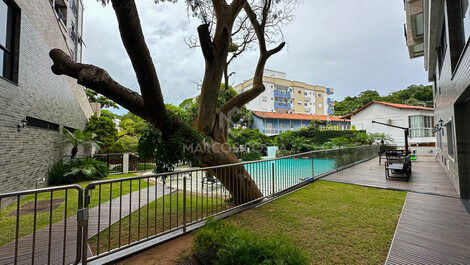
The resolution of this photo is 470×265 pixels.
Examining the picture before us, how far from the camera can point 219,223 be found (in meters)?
2.76

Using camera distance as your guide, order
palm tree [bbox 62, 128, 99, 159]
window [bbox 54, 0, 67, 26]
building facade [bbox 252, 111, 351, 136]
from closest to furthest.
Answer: palm tree [bbox 62, 128, 99, 159], window [bbox 54, 0, 67, 26], building facade [bbox 252, 111, 351, 136]

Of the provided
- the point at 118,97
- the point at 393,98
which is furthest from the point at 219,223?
the point at 393,98

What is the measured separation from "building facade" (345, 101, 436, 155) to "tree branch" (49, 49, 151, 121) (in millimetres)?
24526

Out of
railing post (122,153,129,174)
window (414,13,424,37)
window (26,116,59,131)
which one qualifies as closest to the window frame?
window (26,116,59,131)

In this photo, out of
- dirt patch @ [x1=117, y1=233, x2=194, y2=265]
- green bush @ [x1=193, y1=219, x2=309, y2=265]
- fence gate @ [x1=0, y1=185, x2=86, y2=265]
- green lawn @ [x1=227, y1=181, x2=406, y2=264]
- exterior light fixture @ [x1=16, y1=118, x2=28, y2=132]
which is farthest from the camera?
exterior light fixture @ [x1=16, y1=118, x2=28, y2=132]

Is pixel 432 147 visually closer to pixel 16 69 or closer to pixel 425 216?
pixel 425 216

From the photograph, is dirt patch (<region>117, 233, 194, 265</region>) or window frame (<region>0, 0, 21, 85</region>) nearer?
dirt patch (<region>117, 233, 194, 265</region>)

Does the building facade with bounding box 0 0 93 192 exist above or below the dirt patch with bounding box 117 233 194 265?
above

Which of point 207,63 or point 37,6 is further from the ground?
point 37,6

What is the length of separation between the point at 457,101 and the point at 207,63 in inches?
254

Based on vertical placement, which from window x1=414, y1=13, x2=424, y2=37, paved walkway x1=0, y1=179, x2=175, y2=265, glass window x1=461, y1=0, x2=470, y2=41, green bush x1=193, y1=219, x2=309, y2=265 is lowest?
paved walkway x1=0, y1=179, x2=175, y2=265

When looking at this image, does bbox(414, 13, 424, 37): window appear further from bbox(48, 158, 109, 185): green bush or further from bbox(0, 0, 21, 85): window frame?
bbox(48, 158, 109, 185): green bush

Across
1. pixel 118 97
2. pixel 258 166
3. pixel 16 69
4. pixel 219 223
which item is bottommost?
pixel 219 223

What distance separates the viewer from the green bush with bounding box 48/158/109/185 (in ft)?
28.3
